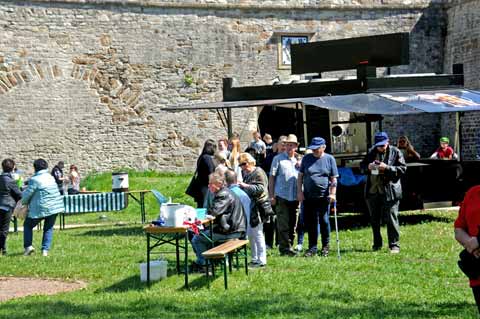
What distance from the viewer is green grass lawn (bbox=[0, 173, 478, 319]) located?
7.62 meters

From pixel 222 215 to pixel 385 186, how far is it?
2.75m

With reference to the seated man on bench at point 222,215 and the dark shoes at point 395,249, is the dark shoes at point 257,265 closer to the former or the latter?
the seated man on bench at point 222,215

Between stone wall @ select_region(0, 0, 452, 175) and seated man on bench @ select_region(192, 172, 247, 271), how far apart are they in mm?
14606

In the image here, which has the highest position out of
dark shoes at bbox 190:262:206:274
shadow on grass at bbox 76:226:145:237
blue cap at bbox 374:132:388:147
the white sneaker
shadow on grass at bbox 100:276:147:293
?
blue cap at bbox 374:132:388:147

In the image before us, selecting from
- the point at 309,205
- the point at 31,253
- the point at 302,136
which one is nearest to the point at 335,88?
the point at 302,136

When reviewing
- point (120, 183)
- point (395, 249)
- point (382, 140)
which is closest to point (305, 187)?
point (382, 140)

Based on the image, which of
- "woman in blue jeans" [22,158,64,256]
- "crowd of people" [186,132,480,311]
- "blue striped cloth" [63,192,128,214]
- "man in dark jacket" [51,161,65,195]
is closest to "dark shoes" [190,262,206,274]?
"crowd of people" [186,132,480,311]

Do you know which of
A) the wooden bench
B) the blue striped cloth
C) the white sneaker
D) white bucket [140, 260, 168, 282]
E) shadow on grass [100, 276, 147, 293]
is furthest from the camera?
the blue striped cloth

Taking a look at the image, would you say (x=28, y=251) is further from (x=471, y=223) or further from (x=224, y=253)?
(x=471, y=223)

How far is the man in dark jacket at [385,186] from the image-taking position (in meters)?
11.1

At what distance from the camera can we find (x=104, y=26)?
941 inches

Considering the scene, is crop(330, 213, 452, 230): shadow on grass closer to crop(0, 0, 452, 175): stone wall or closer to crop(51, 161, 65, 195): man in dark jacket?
crop(51, 161, 65, 195): man in dark jacket

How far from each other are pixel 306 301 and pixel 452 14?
2026 cm

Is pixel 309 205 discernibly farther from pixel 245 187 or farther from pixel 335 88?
pixel 335 88
